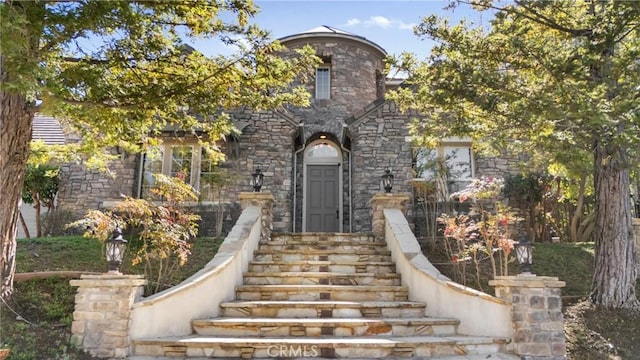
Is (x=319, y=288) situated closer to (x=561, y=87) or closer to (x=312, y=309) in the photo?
(x=312, y=309)

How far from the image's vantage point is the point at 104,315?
427 centimetres

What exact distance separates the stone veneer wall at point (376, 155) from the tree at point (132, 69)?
5.07 m

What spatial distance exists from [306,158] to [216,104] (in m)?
6.49

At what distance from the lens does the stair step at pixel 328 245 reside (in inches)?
294

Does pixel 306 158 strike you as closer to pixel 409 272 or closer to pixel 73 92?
pixel 409 272

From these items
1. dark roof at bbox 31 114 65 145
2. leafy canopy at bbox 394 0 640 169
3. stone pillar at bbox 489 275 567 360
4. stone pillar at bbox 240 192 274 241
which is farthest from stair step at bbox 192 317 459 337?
dark roof at bbox 31 114 65 145

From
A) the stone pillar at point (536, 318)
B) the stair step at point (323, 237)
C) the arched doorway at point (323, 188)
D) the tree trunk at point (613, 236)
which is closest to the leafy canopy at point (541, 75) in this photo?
the tree trunk at point (613, 236)

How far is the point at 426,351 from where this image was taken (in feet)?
14.3

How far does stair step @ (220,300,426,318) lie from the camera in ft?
17.3

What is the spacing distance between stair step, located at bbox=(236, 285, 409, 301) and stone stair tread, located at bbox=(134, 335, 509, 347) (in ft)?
3.73

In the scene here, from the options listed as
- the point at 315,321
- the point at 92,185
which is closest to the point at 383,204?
the point at 315,321

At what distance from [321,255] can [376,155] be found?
4.62 metres

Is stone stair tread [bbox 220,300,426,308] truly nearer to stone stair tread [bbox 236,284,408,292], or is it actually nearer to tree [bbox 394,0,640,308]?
stone stair tread [bbox 236,284,408,292]

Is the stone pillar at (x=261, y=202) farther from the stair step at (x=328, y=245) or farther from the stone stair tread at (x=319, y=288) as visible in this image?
the stone stair tread at (x=319, y=288)
